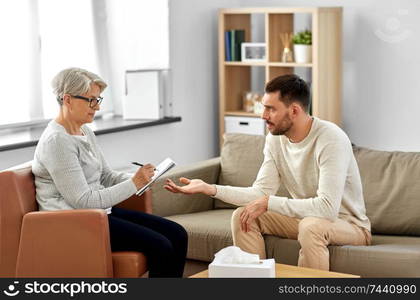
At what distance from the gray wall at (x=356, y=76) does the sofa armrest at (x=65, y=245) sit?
80.7 inches

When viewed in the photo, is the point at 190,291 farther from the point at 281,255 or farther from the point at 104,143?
the point at 104,143

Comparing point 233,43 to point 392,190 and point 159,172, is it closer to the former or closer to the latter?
point 392,190

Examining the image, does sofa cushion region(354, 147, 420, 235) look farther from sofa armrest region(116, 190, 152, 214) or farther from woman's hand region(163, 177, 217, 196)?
sofa armrest region(116, 190, 152, 214)

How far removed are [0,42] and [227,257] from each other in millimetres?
2416

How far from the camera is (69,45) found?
5.30 meters

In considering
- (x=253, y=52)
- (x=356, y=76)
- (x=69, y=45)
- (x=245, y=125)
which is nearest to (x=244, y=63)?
(x=253, y=52)

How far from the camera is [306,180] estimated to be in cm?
355

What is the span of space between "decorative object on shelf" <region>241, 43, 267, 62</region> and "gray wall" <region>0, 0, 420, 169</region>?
0.29 m

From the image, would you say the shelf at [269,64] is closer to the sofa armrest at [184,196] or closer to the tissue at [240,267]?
the sofa armrest at [184,196]

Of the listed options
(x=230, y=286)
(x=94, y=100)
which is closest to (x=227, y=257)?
(x=230, y=286)

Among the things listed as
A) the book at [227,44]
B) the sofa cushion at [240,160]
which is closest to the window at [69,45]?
the book at [227,44]

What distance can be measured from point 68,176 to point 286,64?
274 centimetres

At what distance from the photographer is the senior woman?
3.30 metres

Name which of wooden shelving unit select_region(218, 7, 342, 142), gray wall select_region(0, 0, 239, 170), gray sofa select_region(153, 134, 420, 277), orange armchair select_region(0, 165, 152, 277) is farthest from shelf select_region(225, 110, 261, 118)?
orange armchair select_region(0, 165, 152, 277)
